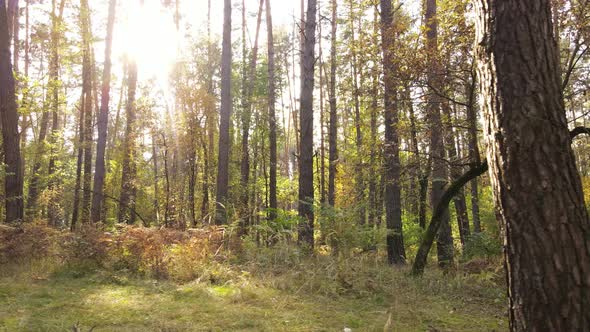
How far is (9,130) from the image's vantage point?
876cm

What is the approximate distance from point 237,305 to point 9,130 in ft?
24.3

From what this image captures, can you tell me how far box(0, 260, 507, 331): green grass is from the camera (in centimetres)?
376

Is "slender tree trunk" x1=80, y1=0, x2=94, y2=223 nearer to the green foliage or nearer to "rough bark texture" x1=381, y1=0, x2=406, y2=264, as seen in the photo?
"rough bark texture" x1=381, y1=0, x2=406, y2=264

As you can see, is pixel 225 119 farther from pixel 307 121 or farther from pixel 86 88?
pixel 86 88

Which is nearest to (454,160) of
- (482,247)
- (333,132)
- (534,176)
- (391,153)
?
(391,153)

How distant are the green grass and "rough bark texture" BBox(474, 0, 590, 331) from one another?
1.69m

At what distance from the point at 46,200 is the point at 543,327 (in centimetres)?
1659

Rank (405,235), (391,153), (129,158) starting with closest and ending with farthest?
(391,153), (405,235), (129,158)

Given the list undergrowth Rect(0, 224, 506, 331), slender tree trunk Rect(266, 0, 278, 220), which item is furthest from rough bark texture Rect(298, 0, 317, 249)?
slender tree trunk Rect(266, 0, 278, 220)

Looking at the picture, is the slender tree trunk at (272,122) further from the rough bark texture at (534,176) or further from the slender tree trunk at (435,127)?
the rough bark texture at (534,176)

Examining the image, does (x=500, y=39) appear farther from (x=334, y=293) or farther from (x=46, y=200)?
(x=46, y=200)

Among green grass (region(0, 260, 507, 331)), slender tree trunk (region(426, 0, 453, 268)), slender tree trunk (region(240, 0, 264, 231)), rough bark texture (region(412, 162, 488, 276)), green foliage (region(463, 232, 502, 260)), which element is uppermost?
slender tree trunk (region(240, 0, 264, 231))

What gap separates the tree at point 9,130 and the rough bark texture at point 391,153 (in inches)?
308

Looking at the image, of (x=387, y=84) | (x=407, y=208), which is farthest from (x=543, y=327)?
(x=407, y=208)
